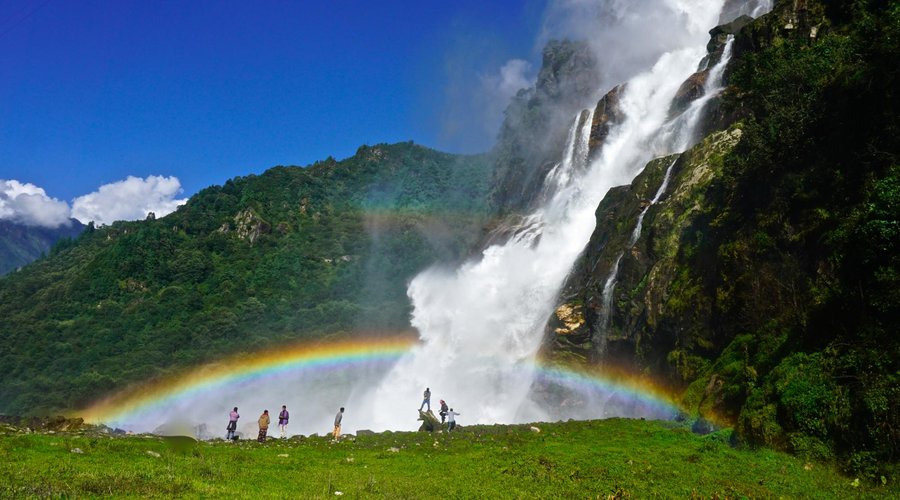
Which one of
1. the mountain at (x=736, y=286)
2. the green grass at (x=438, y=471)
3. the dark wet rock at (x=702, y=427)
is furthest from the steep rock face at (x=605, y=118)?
the green grass at (x=438, y=471)

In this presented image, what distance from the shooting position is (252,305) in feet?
299

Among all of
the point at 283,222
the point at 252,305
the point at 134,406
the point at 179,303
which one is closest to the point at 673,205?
the point at 134,406

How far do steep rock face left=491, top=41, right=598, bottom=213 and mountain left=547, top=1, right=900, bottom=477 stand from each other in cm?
4449

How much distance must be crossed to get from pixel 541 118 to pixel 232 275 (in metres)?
62.1

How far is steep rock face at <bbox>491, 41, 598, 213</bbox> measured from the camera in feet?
276

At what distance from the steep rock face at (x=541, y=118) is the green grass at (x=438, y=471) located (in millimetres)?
60174

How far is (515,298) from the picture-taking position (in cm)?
4788

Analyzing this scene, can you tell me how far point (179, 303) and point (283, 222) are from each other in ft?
93.6

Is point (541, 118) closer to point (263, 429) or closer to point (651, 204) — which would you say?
point (651, 204)

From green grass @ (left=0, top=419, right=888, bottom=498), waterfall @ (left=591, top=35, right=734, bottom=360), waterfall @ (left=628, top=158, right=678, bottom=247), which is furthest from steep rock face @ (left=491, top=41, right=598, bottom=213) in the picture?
green grass @ (left=0, top=419, right=888, bottom=498)

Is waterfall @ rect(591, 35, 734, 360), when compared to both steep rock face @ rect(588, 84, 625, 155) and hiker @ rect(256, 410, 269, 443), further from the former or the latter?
hiker @ rect(256, 410, 269, 443)

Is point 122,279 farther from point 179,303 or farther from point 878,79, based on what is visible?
point 878,79

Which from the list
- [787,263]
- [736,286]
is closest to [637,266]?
[736,286]

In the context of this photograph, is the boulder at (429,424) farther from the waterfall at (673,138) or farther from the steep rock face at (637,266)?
the waterfall at (673,138)
